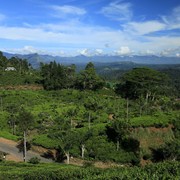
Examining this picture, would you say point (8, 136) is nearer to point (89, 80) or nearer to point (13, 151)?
point (13, 151)

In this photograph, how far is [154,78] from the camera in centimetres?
7156

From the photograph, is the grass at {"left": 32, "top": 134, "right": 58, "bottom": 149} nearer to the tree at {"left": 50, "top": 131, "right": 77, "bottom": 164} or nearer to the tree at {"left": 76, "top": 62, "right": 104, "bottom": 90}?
the tree at {"left": 50, "top": 131, "right": 77, "bottom": 164}

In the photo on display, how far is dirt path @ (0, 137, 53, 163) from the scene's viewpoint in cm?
3600

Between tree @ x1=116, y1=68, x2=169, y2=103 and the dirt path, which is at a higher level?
tree @ x1=116, y1=68, x2=169, y2=103

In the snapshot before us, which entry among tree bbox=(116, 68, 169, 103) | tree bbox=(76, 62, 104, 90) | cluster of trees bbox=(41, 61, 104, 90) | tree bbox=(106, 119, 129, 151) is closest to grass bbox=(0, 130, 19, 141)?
tree bbox=(106, 119, 129, 151)

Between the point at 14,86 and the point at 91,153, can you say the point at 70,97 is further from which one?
the point at 91,153

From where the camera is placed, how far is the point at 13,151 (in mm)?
38094

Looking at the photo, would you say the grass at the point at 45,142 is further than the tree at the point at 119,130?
Yes

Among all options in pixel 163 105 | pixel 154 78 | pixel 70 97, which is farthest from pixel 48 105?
pixel 154 78

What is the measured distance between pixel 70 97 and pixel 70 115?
25254mm

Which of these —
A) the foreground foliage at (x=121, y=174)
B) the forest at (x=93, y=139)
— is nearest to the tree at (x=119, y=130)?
the forest at (x=93, y=139)

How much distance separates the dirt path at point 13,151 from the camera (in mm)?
36000

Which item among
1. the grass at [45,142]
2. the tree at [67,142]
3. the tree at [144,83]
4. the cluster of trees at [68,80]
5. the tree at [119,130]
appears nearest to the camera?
the tree at [67,142]

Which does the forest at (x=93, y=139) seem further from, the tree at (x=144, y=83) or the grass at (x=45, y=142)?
the tree at (x=144, y=83)
